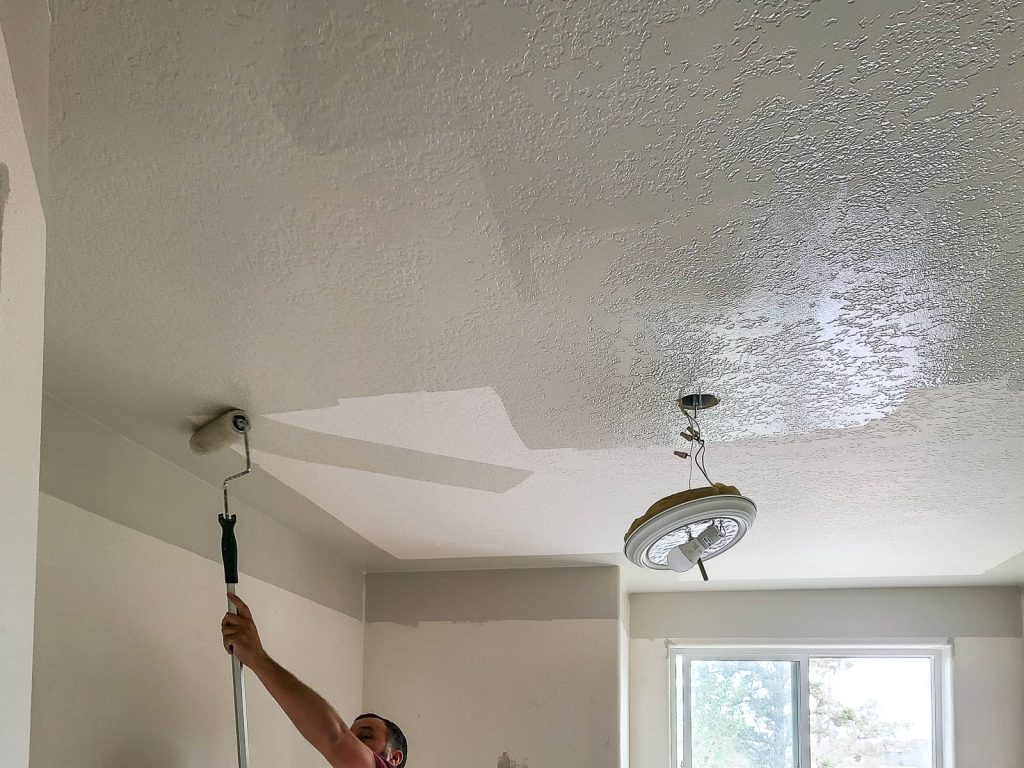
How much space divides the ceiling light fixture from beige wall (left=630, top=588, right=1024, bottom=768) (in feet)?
8.74

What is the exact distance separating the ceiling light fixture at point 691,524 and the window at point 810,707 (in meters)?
2.80

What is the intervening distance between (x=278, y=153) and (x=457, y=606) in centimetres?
325

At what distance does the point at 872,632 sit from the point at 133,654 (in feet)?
11.2

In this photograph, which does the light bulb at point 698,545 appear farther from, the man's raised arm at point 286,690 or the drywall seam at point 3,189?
the drywall seam at point 3,189

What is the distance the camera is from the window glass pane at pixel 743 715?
4594mm

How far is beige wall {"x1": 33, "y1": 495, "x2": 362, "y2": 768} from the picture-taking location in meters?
2.11

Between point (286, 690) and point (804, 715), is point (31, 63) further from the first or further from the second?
point (804, 715)

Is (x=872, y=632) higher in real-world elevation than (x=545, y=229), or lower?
lower

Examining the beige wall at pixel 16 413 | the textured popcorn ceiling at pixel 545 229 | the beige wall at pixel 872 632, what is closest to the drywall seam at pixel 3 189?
the beige wall at pixel 16 413

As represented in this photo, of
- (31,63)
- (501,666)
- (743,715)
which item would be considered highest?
(31,63)

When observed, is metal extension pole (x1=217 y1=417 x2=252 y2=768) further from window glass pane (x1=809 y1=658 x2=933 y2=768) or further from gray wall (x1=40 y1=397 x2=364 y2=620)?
window glass pane (x1=809 y1=658 x2=933 y2=768)

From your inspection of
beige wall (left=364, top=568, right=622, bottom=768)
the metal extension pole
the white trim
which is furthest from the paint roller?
the white trim

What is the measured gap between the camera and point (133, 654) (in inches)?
95.0

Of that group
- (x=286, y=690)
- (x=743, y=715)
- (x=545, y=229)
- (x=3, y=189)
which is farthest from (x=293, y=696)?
(x=743, y=715)
